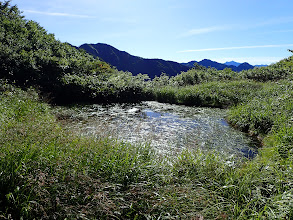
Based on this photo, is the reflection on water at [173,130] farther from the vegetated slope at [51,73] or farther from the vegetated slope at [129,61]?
the vegetated slope at [129,61]

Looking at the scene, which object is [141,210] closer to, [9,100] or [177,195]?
[177,195]

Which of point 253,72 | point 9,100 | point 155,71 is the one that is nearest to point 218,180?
point 9,100

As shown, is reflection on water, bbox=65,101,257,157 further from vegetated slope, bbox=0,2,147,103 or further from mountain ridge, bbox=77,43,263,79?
mountain ridge, bbox=77,43,263,79

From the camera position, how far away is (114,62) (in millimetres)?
68000

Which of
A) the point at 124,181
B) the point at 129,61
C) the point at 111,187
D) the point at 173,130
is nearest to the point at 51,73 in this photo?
the point at 173,130

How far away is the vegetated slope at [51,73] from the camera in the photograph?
1118 cm

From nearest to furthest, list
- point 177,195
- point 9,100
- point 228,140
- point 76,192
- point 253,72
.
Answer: point 76,192 < point 177,195 < point 228,140 < point 9,100 < point 253,72

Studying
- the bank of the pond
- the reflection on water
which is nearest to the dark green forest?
the bank of the pond

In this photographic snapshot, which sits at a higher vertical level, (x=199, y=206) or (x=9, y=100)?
(x=9, y=100)

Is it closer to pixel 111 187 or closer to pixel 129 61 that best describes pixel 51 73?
pixel 111 187

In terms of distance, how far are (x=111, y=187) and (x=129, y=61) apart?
70.3m

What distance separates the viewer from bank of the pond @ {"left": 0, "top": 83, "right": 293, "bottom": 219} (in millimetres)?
2273

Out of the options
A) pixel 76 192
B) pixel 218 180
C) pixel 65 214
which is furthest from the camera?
pixel 218 180

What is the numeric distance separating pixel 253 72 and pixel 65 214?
2307 cm
